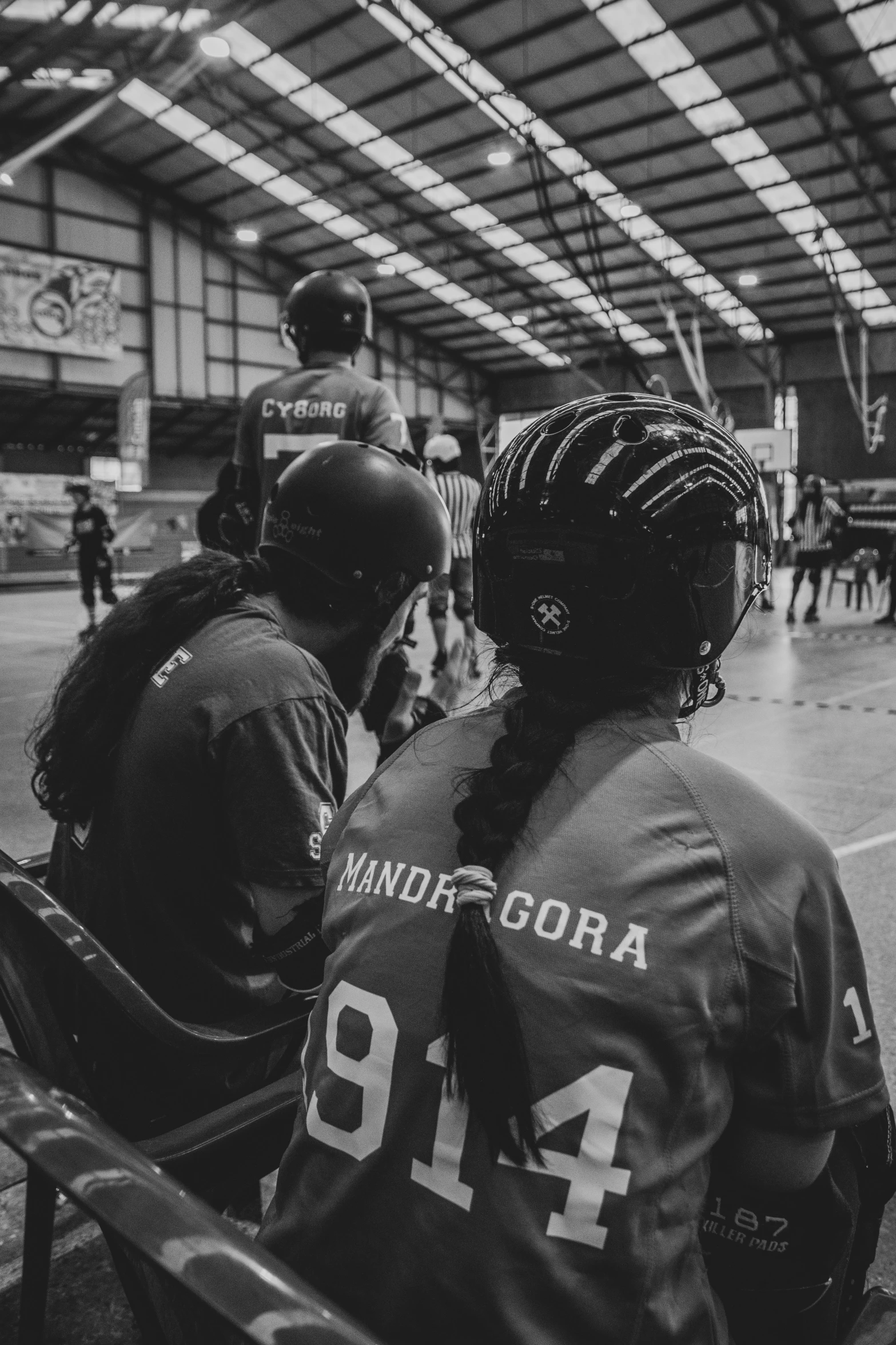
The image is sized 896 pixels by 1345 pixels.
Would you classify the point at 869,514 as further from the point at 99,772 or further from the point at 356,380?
the point at 99,772

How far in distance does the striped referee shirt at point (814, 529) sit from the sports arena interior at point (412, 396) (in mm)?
45

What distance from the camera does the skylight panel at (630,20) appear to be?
13.3 meters

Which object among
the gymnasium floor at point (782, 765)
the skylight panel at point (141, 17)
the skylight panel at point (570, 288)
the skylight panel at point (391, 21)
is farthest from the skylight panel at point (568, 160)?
the gymnasium floor at point (782, 765)

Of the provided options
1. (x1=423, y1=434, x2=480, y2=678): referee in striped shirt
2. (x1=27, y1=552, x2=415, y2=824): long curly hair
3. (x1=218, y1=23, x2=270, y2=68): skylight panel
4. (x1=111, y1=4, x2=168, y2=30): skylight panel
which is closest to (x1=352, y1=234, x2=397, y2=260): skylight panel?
(x1=218, y1=23, x2=270, y2=68): skylight panel

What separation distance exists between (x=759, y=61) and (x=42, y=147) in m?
10.4

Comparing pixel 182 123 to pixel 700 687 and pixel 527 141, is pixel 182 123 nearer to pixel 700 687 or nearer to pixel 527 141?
pixel 527 141

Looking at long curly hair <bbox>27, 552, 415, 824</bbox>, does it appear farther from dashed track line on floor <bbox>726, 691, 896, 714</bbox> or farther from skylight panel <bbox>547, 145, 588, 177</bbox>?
skylight panel <bbox>547, 145, 588, 177</bbox>

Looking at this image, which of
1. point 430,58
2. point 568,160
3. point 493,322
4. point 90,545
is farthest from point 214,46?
point 493,322

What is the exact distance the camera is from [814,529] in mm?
10875

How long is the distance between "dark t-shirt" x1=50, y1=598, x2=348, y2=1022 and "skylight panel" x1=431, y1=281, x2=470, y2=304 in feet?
76.6

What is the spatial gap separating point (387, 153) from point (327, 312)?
17.3 m

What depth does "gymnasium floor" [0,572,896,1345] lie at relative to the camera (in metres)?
1.47

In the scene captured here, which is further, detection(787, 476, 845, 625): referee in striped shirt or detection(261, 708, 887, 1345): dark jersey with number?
detection(787, 476, 845, 625): referee in striped shirt

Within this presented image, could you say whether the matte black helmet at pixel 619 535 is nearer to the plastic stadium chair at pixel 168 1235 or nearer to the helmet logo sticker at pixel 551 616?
the helmet logo sticker at pixel 551 616
